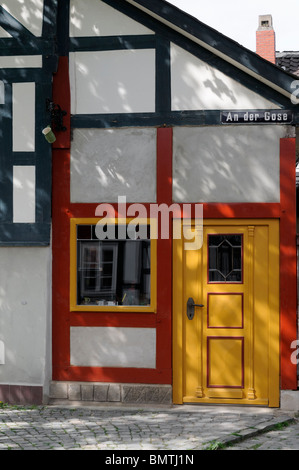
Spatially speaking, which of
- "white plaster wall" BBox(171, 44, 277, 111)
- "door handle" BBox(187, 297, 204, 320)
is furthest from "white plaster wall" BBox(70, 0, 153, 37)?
"door handle" BBox(187, 297, 204, 320)

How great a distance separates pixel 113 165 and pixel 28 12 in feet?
7.67

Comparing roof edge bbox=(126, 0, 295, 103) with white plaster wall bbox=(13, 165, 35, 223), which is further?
white plaster wall bbox=(13, 165, 35, 223)

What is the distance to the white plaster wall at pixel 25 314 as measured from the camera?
830 cm

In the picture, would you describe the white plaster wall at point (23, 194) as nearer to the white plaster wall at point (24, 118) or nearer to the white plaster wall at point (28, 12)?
the white plaster wall at point (24, 118)

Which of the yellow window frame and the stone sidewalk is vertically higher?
the yellow window frame

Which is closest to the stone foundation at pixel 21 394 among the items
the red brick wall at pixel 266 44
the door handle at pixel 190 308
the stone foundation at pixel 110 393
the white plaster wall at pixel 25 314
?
the white plaster wall at pixel 25 314

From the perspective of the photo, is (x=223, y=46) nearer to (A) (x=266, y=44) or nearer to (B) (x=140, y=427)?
(B) (x=140, y=427)

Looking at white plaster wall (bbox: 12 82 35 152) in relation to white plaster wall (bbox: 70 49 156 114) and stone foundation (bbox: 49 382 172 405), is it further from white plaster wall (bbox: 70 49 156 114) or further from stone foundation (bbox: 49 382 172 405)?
stone foundation (bbox: 49 382 172 405)

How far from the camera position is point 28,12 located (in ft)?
27.7

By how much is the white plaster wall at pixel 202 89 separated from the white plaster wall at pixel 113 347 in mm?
3010

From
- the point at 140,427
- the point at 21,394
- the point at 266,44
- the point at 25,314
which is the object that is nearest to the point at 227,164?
the point at 25,314

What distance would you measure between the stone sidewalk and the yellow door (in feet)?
0.91

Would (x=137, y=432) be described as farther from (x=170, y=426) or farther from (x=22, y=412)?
(x=22, y=412)

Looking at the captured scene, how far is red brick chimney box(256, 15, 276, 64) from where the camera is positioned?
1775cm
